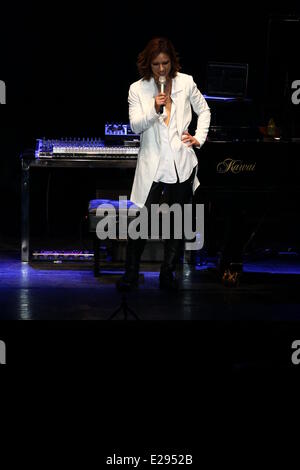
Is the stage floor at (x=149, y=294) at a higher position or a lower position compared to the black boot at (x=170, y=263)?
lower

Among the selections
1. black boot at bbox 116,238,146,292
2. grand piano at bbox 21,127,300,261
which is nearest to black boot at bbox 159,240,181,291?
black boot at bbox 116,238,146,292

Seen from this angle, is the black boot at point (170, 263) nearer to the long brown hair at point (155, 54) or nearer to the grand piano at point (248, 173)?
the grand piano at point (248, 173)

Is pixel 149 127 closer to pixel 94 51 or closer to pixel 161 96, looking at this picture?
pixel 161 96

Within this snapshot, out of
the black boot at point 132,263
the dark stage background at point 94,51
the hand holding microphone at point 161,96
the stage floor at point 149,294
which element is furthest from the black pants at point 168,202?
the dark stage background at point 94,51

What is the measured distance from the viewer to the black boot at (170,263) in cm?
608

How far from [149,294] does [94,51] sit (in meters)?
2.80

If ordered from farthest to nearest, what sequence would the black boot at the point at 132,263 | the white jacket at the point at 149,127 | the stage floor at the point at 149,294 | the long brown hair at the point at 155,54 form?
the black boot at the point at 132,263
the white jacket at the point at 149,127
the long brown hair at the point at 155,54
the stage floor at the point at 149,294

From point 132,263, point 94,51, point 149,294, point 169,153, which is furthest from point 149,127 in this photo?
point 94,51

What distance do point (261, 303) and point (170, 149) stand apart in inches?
45.9

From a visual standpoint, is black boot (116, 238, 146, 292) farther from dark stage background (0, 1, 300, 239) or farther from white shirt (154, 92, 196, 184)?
dark stage background (0, 1, 300, 239)

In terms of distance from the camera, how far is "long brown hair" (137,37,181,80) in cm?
572

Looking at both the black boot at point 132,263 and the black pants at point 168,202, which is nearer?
the black pants at point 168,202

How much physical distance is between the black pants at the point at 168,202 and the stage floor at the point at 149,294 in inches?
8.3

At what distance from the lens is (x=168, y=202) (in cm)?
598
